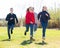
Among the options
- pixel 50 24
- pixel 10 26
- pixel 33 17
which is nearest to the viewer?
pixel 33 17

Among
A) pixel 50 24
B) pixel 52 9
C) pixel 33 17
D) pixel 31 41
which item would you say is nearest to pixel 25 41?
pixel 31 41

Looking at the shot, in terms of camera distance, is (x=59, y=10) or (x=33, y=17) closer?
(x=33, y=17)

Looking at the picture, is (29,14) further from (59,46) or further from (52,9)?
(52,9)

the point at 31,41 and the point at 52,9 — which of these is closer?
the point at 31,41

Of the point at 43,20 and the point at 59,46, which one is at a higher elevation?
the point at 43,20

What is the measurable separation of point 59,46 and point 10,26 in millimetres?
3591

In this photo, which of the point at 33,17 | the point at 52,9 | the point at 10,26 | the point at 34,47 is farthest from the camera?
the point at 52,9

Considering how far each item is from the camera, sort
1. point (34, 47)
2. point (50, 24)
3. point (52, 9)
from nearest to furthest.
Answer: point (34, 47), point (50, 24), point (52, 9)

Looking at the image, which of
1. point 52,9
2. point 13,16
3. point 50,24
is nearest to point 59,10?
point 52,9

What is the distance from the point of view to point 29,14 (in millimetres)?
16734

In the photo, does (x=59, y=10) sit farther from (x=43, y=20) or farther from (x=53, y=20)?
(x=43, y=20)

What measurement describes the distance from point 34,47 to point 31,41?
1.35 metres

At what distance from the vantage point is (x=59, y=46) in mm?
16109

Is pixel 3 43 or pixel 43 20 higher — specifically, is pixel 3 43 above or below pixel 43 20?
below
